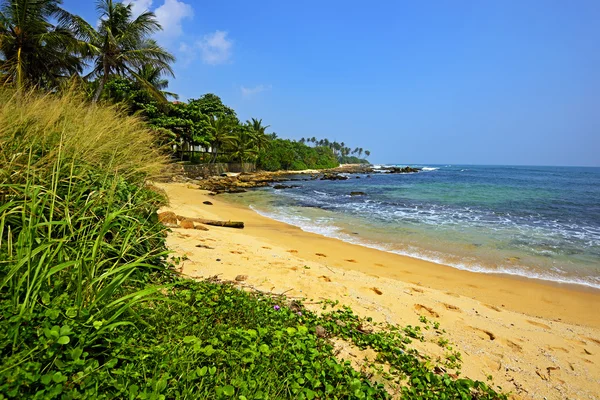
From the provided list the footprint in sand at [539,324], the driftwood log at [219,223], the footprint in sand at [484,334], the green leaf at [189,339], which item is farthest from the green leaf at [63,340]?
the driftwood log at [219,223]

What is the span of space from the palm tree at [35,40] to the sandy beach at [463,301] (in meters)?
14.3

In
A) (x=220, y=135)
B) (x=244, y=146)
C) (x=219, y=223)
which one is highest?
(x=220, y=135)

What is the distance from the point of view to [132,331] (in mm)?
2080

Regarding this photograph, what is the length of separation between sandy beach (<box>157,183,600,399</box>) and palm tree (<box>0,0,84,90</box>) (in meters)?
14.3

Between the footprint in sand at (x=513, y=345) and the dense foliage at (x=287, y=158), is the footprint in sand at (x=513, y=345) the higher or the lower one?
the lower one

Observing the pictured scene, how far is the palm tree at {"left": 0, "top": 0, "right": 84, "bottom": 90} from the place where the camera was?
1351 cm

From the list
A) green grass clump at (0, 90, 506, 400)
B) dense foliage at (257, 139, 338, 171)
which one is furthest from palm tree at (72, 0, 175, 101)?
dense foliage at (257, 139, 338, 171)

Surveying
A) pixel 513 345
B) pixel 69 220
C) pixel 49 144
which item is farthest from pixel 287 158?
pixel 69 220

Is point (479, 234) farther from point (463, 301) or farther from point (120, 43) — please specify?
point (120, 43)

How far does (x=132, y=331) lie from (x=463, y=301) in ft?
17.0

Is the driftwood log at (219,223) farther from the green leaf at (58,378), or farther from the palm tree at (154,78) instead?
the palm tree at (154,78)

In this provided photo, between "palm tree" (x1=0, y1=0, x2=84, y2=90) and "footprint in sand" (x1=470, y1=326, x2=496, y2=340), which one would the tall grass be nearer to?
"footprint in sand" (x1=470, y1=326, x2=496, y2=340)

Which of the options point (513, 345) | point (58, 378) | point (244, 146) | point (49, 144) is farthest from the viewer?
point (244, 146)

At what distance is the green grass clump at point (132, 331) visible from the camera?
1.56 metres
